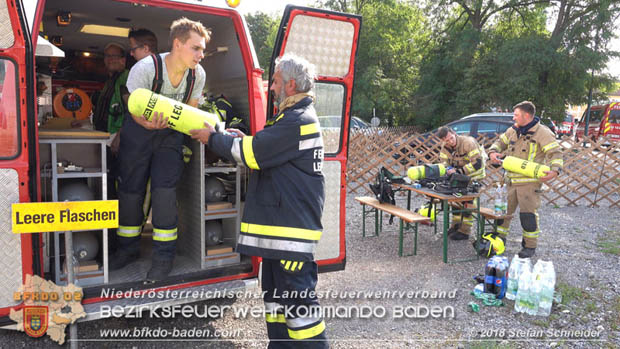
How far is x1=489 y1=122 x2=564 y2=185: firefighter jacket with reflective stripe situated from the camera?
5.46m

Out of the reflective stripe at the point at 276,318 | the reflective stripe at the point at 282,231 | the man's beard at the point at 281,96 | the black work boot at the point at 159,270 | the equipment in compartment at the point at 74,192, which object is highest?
the man's beard at the point at 281,96

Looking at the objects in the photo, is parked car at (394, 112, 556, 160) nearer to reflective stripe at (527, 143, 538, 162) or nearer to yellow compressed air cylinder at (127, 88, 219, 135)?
reflective stripe at (527, 143, 538, 162)

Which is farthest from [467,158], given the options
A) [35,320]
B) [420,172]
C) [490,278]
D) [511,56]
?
[511,56]

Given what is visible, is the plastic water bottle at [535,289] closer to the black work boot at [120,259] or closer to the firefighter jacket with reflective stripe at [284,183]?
the firefighter jacket with reflective stripe at [284,183]

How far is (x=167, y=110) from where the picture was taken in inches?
112

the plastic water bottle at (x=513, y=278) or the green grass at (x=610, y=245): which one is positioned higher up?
the plastic water bottle at (x=513, y=278)

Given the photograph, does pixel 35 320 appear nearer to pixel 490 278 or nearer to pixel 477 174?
pixel 490 278

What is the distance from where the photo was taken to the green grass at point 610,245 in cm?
626

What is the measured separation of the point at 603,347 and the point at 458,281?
1.59m

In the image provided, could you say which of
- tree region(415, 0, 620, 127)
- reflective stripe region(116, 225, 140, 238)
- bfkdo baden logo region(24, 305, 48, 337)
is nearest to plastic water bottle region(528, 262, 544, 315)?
reflective stripe region(116, 225, 140, 238)

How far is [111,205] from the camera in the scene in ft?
8.92

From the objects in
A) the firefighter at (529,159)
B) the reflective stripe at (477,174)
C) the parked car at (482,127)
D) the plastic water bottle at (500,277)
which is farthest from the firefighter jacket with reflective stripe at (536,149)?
the parked car at (482,127)

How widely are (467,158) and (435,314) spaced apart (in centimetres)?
285

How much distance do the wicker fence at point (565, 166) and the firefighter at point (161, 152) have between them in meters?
7.71
